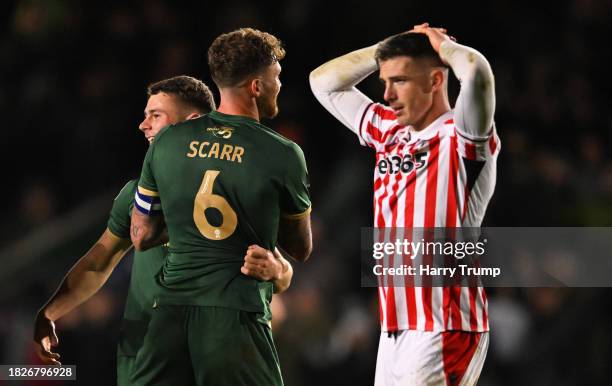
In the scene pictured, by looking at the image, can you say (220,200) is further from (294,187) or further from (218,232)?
(294,187)

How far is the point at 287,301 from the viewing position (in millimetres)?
7758

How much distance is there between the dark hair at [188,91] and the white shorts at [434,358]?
4.46 ft

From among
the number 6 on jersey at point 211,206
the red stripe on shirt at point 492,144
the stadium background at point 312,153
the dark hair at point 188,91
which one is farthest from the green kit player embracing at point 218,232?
the stadium background at point 312,153

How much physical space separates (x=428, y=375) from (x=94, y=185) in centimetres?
491

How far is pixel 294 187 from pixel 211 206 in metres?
0.33

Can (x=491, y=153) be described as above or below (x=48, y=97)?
below

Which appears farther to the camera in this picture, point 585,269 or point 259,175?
point 585,269

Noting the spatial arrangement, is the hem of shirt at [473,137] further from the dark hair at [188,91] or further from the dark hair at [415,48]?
the dark hair at [188,91]

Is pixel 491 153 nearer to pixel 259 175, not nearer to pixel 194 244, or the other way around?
pixel 259 175

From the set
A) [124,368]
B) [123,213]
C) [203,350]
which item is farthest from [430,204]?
[124,368]

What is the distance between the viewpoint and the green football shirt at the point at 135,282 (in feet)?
14.7

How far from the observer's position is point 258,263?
3.92 meters

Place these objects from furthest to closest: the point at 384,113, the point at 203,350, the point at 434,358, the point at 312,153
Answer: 1. the point at 312,153
2. the point at 384,113
3. the point at 434,358
4. the point at 203,350

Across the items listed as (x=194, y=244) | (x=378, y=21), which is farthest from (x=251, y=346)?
(x=378, y=21)
